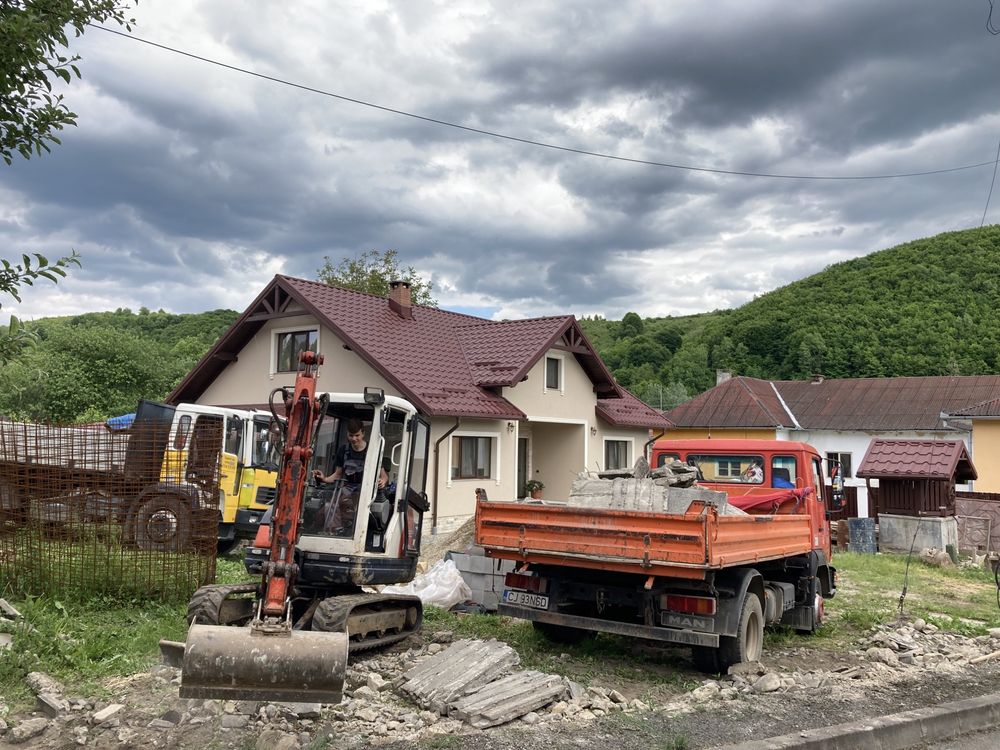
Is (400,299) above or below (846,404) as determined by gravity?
above

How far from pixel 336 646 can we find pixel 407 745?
800 millimetres

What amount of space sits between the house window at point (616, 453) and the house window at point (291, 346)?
9662 millimetres

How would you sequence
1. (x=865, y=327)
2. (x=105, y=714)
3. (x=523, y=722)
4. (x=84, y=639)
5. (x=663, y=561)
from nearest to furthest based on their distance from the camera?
(x=105, y=714)
(x=523, y=722)
(x=663, y=561)
(x=84, y=639)
(x=865, y=327)

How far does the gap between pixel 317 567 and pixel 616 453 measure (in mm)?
19097

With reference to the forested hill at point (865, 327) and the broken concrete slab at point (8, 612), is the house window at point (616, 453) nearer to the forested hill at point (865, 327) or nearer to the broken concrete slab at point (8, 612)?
the broken concrete slab at point (8, 612)

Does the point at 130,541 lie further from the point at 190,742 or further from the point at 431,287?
the point at 431,287

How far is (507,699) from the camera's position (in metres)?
6.39

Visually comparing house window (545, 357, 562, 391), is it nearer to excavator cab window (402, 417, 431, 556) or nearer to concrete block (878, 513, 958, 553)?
concrete block (878, 513, 958, 553)

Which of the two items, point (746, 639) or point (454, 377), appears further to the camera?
point (454, 377)

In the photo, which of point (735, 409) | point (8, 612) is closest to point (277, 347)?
point (8, 612)

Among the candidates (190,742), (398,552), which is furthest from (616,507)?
(190,742)

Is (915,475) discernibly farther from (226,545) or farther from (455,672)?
(455,672)

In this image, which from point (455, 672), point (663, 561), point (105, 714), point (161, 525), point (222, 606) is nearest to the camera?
point (105, 714)


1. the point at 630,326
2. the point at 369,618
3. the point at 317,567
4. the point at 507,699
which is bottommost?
the point at 507,699
